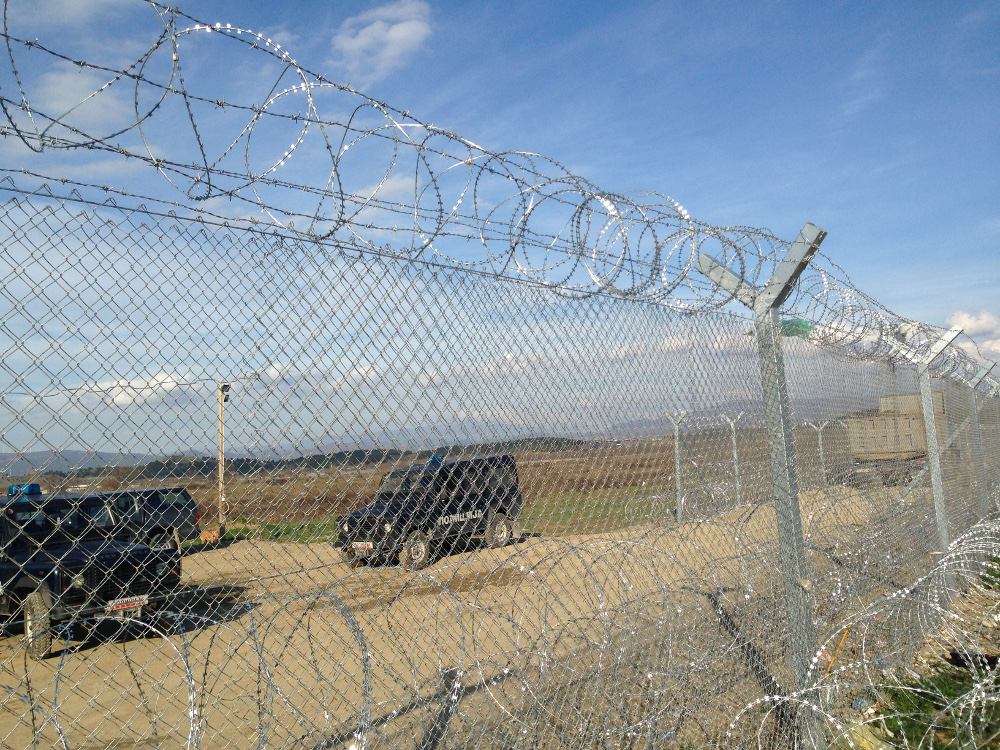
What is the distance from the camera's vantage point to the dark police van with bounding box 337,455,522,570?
8.65 feet

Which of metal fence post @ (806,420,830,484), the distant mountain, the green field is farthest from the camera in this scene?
metal fence post @ (806,420,830,484)

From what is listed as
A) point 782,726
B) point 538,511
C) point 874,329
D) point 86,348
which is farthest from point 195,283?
point 874,329

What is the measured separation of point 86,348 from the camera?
5.89 ft

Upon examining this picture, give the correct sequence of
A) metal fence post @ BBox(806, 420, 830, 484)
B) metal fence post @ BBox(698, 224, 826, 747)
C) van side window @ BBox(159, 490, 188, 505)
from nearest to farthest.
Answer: van side window @ BBox(159, 490, 188, 505), metal fence post @ BBox(698, 224, 826, 747), metal fence post @ BBox(806, 420, 830, 484)

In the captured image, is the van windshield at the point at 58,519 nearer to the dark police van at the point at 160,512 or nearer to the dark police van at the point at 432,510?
the dark police van at the point at 160,512

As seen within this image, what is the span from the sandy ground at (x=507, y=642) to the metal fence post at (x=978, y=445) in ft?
6.61

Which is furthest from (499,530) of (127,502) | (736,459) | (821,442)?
(821,442)

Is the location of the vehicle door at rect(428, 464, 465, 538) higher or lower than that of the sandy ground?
higher

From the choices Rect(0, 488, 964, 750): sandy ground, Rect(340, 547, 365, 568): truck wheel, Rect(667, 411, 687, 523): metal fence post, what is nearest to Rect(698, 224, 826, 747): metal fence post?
Rect(0, 488, 964, 750): sandy ground

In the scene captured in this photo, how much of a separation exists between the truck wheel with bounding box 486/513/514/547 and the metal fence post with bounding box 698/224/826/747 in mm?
1498

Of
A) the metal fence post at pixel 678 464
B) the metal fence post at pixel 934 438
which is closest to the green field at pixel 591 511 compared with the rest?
the metal fence post at pixel 678 464

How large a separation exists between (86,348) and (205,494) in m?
0.62

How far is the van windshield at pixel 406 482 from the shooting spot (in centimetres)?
Result: 263

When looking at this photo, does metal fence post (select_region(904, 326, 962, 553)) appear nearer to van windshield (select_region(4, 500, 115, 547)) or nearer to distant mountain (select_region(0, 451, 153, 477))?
van windshield (select_region(4, 500, 115, 547))
